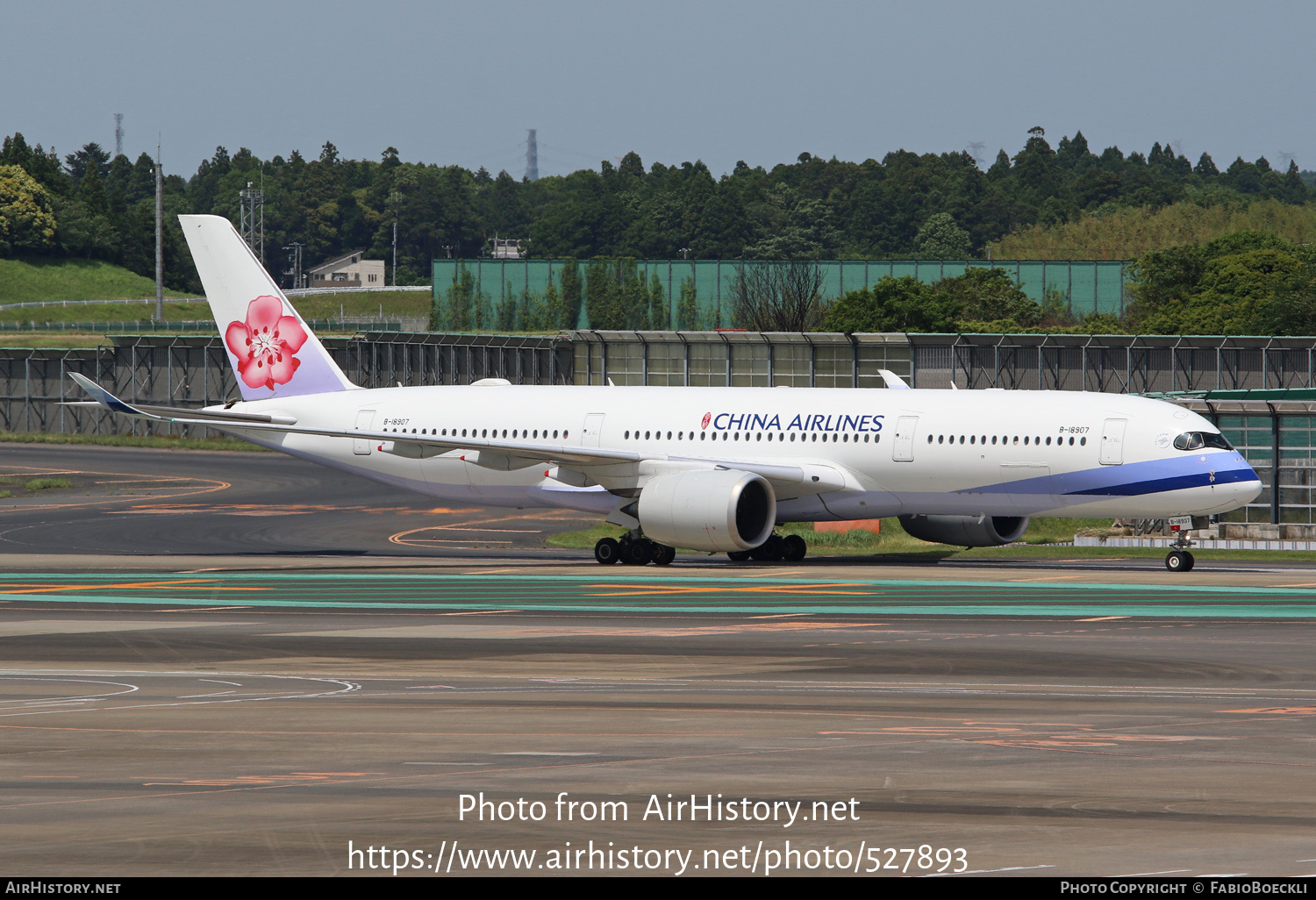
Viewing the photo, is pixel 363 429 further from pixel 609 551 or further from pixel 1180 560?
pixel 1180 560

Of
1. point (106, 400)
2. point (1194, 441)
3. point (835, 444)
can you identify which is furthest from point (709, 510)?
point (106, 400)

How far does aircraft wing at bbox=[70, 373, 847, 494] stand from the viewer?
44688 mm

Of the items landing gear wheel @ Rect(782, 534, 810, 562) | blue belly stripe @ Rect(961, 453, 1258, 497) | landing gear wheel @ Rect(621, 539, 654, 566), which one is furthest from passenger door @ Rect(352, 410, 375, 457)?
blue belly stripe @ Rect(961, 453, 1258, 497)

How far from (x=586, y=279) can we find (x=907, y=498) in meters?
115

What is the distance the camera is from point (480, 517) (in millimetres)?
66000

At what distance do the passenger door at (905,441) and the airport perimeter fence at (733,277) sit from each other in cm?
8474

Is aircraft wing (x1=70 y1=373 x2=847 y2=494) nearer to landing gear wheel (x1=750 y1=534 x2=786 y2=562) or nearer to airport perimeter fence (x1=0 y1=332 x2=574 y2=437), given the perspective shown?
landing gear wheel (x1=750 y1=534 x2=786 y2=562)

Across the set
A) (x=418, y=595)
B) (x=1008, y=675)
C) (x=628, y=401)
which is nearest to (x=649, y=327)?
(x=628, y=401)

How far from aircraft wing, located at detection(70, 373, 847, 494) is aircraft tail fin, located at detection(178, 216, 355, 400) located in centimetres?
306

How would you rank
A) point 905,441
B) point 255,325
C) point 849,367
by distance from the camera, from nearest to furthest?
point 905,441 < point 255,325 < point 849,367

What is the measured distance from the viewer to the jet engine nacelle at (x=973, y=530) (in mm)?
46188

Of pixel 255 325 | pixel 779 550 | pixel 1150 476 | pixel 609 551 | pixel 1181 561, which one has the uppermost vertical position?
pixel 255 325

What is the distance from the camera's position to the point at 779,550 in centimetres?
4762

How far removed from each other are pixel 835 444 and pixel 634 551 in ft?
20.9
